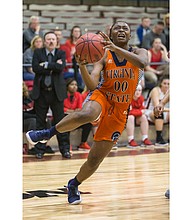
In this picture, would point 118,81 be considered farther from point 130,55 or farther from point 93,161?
point 93,161

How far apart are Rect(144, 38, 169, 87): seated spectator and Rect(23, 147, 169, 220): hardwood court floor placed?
6.95ft

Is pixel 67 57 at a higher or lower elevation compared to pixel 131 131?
higher

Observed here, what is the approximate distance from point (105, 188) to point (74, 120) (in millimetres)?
1789

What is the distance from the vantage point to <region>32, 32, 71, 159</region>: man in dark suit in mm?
8242

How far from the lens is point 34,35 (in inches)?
399

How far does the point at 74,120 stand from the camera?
4.32m

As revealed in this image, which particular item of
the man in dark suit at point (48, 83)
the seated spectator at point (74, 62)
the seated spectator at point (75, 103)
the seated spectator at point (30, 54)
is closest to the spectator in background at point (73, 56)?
the seated spectator at point (74, 62)

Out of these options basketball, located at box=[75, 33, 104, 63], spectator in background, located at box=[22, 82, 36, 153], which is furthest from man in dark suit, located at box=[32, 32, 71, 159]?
basketball, located at box=[75, 33, 104, 63]

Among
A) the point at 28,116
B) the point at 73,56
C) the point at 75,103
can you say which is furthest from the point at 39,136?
the point at 73,56

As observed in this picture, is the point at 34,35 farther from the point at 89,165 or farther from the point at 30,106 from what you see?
the point at 89,165

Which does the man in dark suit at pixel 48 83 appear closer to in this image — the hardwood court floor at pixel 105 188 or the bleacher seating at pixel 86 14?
the hardwood court floor at pixel 105 188

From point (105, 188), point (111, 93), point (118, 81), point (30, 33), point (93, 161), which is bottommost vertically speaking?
point (105, 188)

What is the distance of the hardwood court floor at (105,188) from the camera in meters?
4.59
